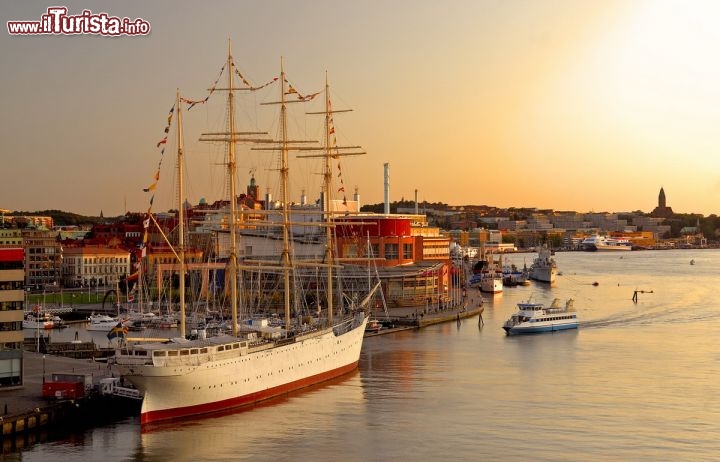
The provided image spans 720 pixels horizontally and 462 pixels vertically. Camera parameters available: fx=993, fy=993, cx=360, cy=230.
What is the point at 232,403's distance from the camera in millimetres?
26359

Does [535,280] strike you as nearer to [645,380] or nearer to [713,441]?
[645,380]

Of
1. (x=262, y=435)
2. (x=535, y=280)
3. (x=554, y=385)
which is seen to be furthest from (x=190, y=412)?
(x=535, y=280)

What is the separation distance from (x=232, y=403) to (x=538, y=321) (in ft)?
72.4

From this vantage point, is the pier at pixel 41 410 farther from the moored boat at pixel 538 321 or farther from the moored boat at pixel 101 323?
the moored boat at pixel 538 321

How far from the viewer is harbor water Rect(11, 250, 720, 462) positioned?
21.9 m

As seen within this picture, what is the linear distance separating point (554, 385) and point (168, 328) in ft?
71.4

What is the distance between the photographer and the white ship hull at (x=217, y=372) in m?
24.4

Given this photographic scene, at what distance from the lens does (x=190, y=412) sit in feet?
82.9

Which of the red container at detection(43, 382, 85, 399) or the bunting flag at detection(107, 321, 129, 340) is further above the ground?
the bunting flag at detection(107, 321, 129, 340)

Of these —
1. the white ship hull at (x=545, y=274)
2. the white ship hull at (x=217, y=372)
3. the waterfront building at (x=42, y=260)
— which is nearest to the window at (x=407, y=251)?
the white ship hull at (x=217, y=372)

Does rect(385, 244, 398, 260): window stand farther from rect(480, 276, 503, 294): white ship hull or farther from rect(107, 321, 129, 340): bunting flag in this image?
rect(107, 321, 129, 340): bunting flag

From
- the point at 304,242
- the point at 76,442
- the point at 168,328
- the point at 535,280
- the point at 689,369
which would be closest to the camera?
the point at 76,442

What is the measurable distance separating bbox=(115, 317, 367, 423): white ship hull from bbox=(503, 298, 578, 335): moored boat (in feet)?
52.2

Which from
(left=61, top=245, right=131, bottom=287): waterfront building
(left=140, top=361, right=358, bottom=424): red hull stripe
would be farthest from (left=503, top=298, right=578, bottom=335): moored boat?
(left=61, top=245, right=131, bottom=287): waterfront building
